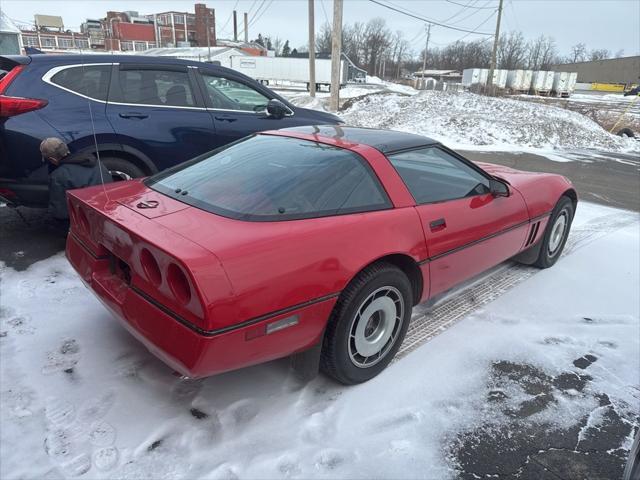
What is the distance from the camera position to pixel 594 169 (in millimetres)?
10680

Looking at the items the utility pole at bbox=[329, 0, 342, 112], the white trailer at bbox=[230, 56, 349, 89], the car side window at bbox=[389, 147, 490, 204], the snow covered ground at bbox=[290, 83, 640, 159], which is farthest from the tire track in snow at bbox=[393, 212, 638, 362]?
the white trailer at bbox=[230, 56, 349, 89]

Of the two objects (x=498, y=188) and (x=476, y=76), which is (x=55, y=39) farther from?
(x=498, y=188)

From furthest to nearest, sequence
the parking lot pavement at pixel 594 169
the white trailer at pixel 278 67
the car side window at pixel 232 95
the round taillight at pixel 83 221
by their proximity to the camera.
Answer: the white trailer at pixel 278 67 < the parking lot pavement at pixel 594 169 < the car side window at pixel 232 95 < the round taillight at pixel 83 221

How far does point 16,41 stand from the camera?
1355cm

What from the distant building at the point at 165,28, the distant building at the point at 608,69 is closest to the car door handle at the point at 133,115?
the distant building at the point at 165,28

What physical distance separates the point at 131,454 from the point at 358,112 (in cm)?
1627

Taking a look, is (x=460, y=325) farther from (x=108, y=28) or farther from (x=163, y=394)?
(x=108, y=28)

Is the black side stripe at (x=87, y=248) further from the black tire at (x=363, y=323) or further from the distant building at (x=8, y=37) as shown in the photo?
the distant building at (x=8, y=37)

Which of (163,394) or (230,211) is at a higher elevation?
(230,211)

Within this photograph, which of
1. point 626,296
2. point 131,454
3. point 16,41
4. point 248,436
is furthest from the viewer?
point 16,41

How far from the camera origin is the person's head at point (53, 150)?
3.64 m

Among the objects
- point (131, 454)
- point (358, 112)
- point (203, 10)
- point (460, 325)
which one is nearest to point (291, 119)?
point (460, 325)

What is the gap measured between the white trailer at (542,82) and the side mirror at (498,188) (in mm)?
46173

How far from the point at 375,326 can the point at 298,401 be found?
0.61 meters
